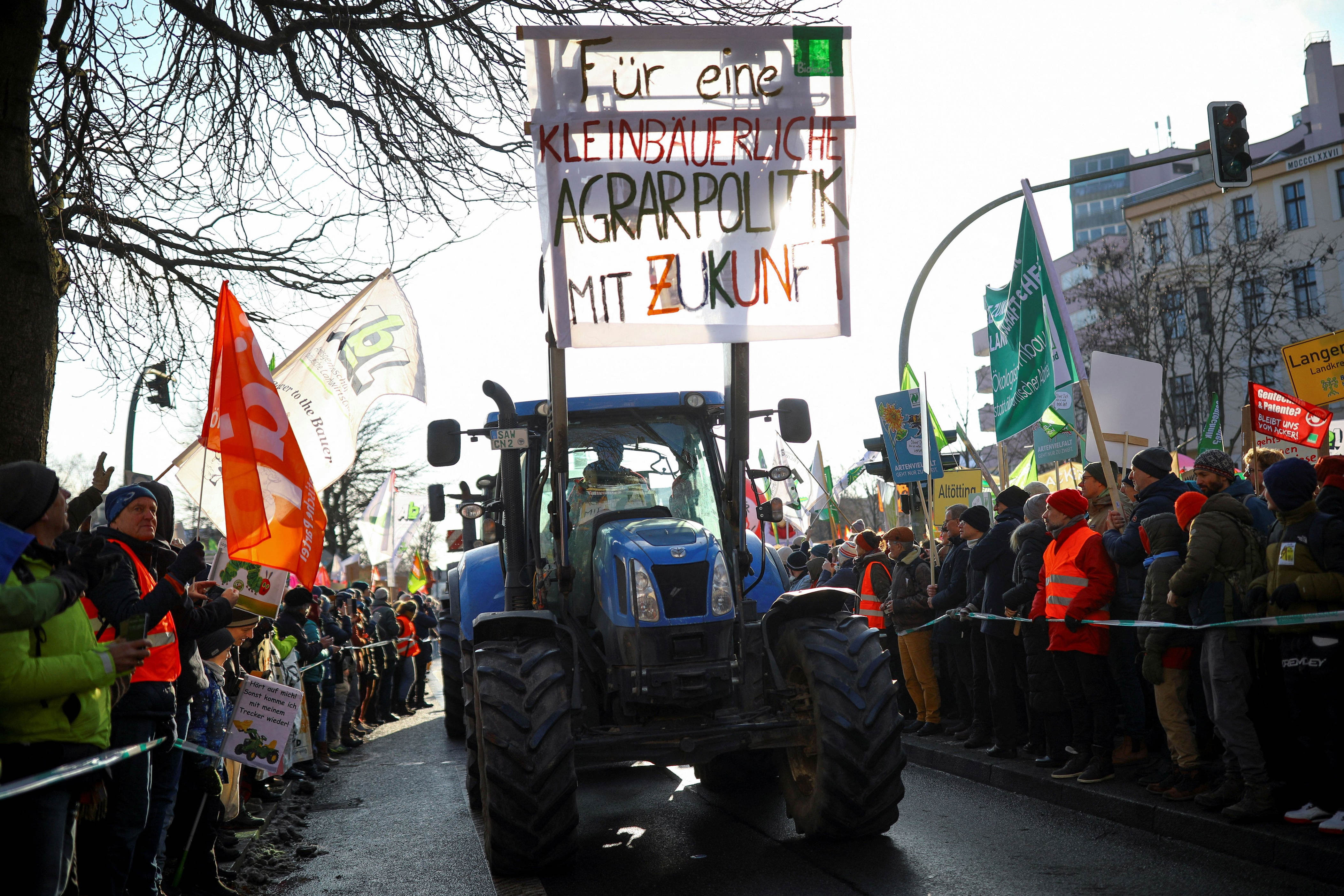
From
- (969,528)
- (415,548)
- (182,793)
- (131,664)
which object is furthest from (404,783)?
(415,548)

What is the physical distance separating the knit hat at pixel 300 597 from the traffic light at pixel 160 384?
2.28m

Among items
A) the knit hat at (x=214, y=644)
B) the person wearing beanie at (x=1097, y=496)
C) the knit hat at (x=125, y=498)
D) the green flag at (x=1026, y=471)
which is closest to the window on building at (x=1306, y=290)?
the green flag at (x=1026, y=471)

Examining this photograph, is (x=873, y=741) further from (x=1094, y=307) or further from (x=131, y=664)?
(x=1094, y=307)

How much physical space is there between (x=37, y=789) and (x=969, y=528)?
7767mm

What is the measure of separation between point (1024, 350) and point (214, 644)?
6.44 m

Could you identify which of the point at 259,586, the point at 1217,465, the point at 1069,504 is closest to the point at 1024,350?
the point at 1069,504

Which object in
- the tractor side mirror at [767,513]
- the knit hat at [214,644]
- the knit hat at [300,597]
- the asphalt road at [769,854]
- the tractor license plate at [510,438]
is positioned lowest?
the asphalt road at [769,854]

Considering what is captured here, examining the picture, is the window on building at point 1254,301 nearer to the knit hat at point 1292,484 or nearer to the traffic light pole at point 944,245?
the traffic light pole at point 944,245

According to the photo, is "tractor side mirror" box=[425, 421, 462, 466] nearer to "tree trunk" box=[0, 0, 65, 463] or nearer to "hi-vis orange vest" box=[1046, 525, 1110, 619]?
"tree trunk" box=[0, 0, 65, 463]

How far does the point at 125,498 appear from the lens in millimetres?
5375

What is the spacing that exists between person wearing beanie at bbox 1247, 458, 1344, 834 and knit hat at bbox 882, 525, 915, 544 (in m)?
5.35

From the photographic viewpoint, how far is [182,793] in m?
6.03

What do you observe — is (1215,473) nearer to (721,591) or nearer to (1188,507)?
(1188,507)

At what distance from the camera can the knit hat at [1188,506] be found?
7.01 metres
